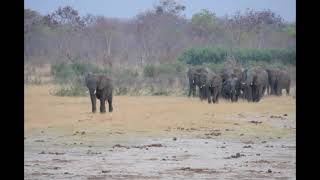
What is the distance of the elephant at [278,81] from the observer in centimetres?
700

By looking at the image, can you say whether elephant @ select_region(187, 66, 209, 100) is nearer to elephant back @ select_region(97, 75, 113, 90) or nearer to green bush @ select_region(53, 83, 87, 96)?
elephant back @ select_region(97, 75, 113, 90)

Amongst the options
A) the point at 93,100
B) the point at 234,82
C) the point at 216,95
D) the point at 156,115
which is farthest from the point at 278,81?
the point at 93,100

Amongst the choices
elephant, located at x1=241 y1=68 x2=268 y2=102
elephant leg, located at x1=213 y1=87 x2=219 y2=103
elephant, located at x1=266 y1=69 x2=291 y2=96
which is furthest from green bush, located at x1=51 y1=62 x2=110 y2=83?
elephant, located at x1=266 y1=69 x2=291 y2=96

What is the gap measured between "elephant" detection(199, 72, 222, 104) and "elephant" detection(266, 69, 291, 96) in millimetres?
562

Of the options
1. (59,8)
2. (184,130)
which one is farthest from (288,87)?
(59,8)

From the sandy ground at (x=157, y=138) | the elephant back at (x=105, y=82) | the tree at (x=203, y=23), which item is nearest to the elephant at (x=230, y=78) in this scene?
the sandy ground at (x=157, y=138)

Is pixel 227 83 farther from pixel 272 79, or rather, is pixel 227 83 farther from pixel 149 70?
pixel 149 70

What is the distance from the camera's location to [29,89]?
695 cm

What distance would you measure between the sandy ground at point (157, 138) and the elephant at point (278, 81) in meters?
0.09

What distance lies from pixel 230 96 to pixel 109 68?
1.35 meters

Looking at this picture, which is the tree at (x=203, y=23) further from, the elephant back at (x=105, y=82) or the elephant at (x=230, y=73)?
the elephant back at (x=105, y=82)

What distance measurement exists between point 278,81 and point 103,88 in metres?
1.86

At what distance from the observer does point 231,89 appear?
726 cm
